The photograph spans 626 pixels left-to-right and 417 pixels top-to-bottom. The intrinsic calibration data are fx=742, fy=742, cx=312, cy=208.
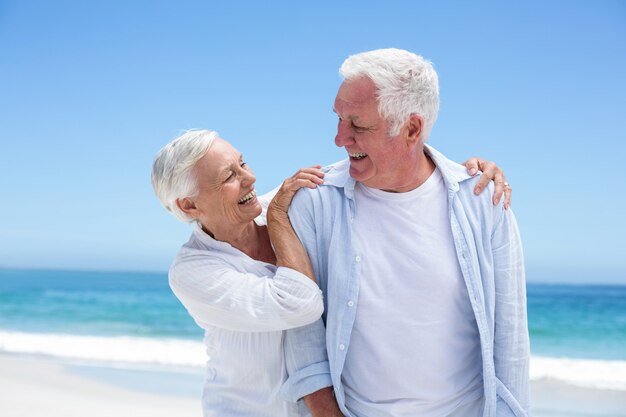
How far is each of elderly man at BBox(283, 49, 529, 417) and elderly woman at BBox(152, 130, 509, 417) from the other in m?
0.07

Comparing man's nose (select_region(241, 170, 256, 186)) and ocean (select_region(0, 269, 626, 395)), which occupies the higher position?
man's nose (select_region(241, 170, 256, 186))

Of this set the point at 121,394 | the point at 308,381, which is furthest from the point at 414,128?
the point at 121,394

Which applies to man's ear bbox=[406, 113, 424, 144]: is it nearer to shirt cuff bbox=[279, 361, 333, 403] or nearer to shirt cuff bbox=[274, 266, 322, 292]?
shirt cuff bbox=[274, 266, 322, 292]

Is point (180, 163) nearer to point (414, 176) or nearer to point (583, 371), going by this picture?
point (414, 176)

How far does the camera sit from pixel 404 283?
2146 millimetres

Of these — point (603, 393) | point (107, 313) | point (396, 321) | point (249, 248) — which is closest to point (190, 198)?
point (249, 248)

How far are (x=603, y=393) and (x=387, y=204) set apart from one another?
526 cm

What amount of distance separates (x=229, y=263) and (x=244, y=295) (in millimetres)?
152

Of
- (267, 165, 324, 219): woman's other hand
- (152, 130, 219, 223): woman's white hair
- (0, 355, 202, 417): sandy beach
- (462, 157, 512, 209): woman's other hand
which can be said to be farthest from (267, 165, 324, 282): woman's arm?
(0, 355, 202, 417): sandy beach

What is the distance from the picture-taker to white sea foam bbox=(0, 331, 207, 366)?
28.3ft

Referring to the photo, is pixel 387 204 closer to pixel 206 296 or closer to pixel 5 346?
pixel 206 296

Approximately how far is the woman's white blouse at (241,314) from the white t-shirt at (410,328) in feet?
0.60

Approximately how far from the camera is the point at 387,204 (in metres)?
2.22

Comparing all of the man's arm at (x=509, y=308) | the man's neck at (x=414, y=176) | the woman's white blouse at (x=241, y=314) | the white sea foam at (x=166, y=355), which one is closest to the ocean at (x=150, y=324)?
the white sea foam at (x=166, y=355)
